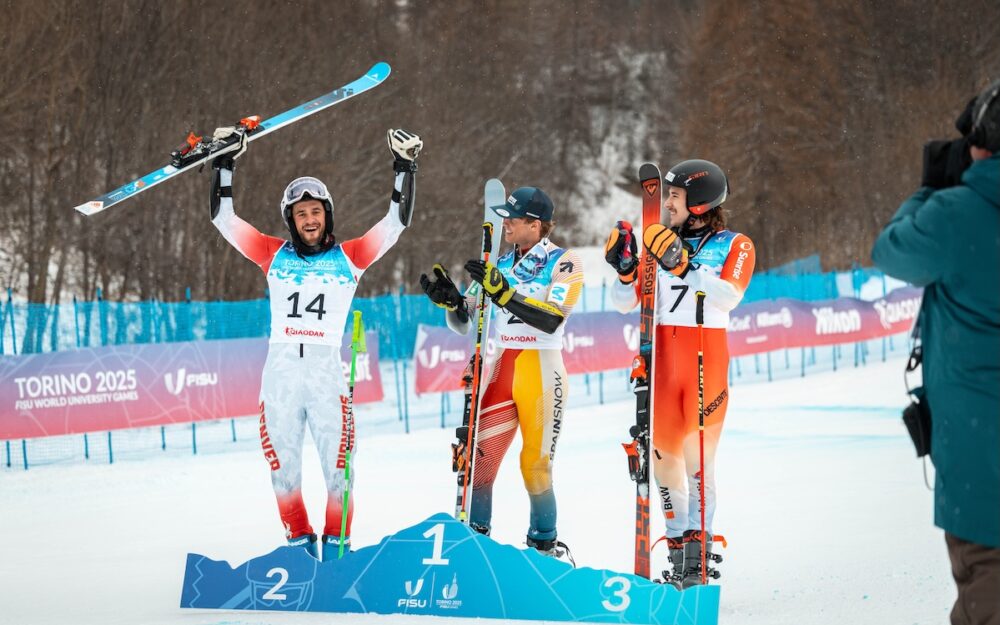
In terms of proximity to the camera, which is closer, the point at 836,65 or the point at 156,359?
the point at 156,359

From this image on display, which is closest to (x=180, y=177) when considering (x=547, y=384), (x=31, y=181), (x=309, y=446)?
(x=31, y=181)

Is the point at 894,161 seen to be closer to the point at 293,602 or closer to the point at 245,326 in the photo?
the point at 245,326

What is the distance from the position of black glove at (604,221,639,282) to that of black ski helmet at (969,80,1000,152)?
2.46 m

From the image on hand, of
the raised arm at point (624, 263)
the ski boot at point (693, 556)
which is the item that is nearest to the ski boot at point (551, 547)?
the ski boot at point (693, 556)

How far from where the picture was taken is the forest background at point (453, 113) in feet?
68.9

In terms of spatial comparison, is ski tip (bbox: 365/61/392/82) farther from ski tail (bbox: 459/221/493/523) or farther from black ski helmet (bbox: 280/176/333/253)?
ski tail (bbox: 459/221/493/523)

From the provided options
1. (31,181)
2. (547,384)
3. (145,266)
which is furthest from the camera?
(145,266)

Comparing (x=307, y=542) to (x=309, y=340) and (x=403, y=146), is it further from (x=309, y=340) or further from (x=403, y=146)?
(x=403, y=146)

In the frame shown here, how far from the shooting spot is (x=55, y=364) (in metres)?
11.7

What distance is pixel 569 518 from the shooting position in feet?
28.7

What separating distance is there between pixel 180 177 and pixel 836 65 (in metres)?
28.4

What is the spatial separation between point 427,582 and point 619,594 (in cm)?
93

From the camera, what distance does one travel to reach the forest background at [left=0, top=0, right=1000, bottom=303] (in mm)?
21000

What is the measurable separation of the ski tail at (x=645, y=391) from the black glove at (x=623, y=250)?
0.21 feet
